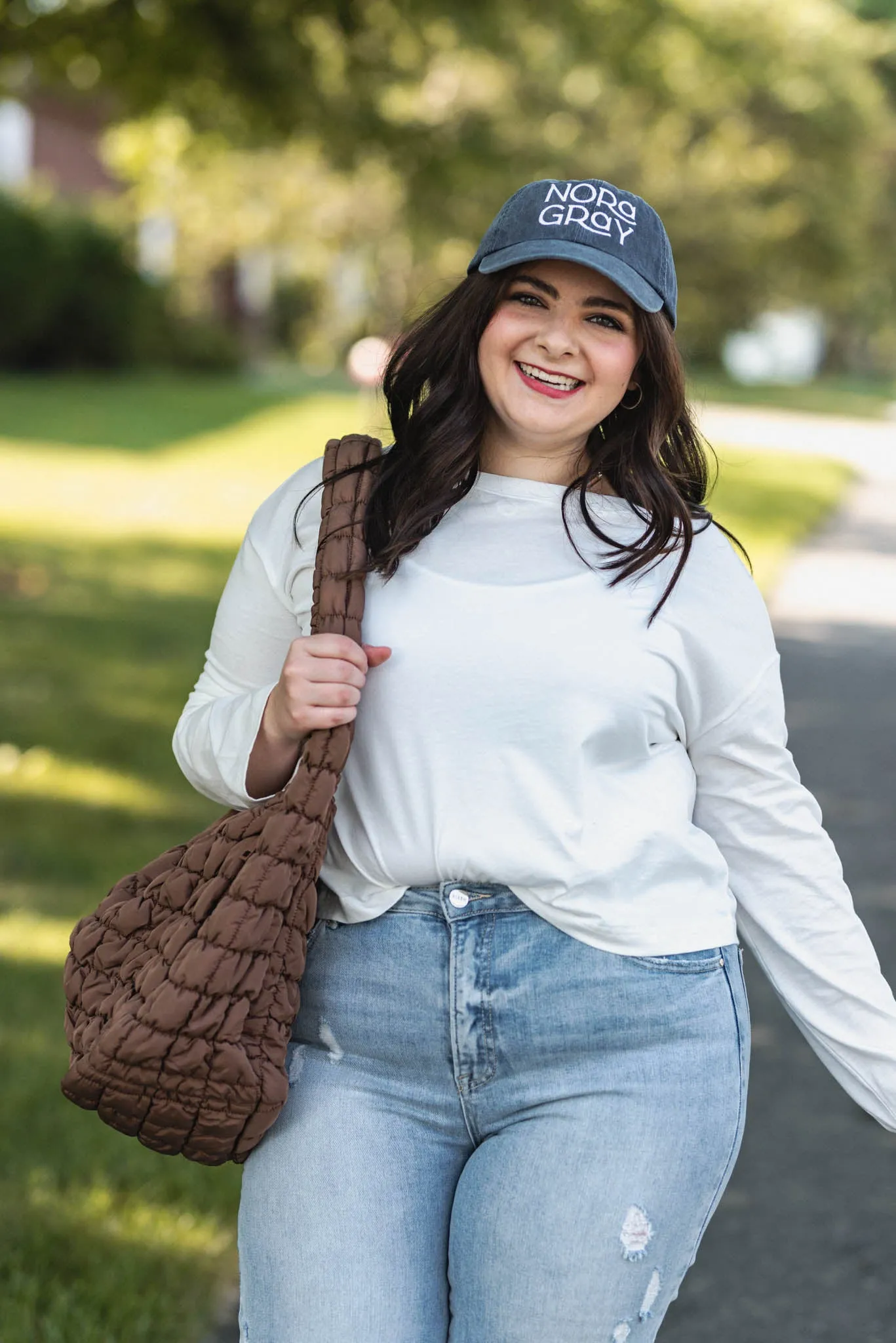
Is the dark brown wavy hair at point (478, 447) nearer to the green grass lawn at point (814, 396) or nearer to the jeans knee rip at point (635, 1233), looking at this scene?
the jeans knee rip at point (635, 1233)

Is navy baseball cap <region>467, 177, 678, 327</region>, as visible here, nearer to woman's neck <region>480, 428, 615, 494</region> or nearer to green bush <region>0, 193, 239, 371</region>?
→ woman's neck <region>480, 428, 615, 494</region>

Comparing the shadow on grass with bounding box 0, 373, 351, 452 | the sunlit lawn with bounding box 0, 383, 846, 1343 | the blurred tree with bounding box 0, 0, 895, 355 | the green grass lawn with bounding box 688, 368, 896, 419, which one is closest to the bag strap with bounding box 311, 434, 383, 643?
the sunlit lawn with bounding box 0, 383, 846, 1343

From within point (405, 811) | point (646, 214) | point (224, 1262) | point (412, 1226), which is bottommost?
point (224, 1262)

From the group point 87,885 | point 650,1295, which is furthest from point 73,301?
point 650,1295

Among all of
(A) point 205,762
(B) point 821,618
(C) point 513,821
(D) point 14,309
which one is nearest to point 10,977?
(A) point 205,762

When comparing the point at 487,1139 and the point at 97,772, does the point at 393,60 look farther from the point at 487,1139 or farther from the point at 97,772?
the point at 487,1139

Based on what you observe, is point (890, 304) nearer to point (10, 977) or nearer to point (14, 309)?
point (14, 309)

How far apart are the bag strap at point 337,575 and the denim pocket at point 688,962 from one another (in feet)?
1.42

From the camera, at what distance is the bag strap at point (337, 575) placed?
1.97 m

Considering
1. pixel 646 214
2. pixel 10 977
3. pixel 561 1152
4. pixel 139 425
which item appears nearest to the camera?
pixel 561 1152

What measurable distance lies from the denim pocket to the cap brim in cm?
80

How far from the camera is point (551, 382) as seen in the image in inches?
85.8

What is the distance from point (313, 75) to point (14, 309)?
16509 millimetres

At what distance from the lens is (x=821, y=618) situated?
34.8 feet
